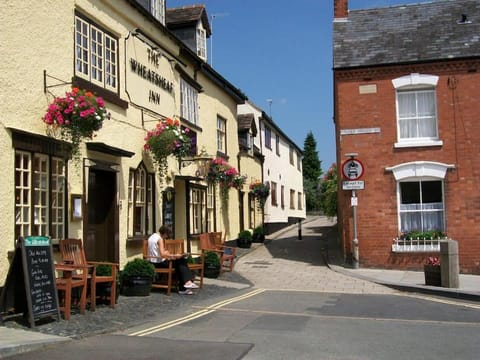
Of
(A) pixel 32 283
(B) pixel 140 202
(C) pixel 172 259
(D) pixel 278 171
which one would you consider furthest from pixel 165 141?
(D) pixel 278 171

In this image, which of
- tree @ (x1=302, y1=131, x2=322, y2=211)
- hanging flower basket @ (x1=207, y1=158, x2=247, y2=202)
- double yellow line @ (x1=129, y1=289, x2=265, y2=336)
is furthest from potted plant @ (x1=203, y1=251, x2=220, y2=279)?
tree @ (x1=302, y1=131, x2=322, y2=211)

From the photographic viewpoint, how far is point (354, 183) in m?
16.3

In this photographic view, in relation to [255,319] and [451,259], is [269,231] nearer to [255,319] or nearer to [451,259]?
[451,259]

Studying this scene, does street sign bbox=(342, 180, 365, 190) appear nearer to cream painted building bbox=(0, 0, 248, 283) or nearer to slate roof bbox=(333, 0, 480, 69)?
slate roof bbox=(333, 0, 480, 69)

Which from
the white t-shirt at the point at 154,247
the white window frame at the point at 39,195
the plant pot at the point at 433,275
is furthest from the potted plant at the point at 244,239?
the white window frame at the point at 39,195

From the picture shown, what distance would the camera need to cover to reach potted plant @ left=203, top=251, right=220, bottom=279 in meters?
14.5

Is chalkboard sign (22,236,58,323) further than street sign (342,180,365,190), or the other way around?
street sign (342,180,365,190)

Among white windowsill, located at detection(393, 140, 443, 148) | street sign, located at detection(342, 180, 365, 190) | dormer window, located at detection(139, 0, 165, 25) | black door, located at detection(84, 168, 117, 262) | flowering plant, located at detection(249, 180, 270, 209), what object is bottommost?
black door, located at detection(84, 168, 117, 262)

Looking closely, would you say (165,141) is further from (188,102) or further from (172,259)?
(188,102)

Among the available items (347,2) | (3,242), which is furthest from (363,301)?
(347,2)

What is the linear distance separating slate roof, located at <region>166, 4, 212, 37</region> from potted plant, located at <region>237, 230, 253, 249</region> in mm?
7942

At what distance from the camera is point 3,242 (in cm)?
812

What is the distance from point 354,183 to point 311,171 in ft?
198

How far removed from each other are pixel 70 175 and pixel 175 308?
121 inches
